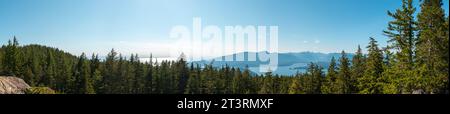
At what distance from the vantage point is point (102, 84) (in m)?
103

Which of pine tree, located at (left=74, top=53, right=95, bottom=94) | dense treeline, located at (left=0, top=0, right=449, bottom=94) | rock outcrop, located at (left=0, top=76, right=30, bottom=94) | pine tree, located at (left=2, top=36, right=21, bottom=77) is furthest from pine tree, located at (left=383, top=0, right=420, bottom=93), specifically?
pine tree, located at (left=2, top=36, right=21, bottom=77)

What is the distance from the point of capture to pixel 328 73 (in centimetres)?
5653

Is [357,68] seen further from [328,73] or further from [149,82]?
[149,82]

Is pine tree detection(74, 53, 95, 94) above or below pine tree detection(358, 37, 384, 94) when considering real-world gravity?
below

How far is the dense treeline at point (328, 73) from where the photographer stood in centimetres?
2717

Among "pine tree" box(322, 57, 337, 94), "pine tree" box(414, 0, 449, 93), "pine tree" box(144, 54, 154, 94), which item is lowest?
"pine tree" box(144, 54, 154, 94)

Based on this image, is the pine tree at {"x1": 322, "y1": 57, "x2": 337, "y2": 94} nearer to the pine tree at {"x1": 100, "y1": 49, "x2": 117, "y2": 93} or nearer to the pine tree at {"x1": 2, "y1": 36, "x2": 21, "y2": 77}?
the pine tree at {"x1": 100, "y1": 49, "x2": 117, "y2": 93}

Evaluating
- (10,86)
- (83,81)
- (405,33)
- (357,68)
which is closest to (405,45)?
(405,33)

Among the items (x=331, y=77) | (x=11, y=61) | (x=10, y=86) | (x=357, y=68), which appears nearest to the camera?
(x=10, y=86)

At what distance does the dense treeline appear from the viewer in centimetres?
2717

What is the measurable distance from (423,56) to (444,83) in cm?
285

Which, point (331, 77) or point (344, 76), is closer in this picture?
point (344, 76)

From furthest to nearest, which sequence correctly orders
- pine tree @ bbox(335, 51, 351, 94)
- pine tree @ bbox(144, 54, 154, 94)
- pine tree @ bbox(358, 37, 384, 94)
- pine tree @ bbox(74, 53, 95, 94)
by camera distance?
1. pine tree @ bbox(144, 54, 154, 94)
2. pine tree @ bbox(74, 53, 95, 94)
3. pine tree @ bbox(335, 51, 351, 94)
4. pine tree @ bbox(358, 37, 384, 94)

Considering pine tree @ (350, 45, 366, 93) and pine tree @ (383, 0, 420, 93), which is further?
pine tree @ (350, 45, 366, 93)
